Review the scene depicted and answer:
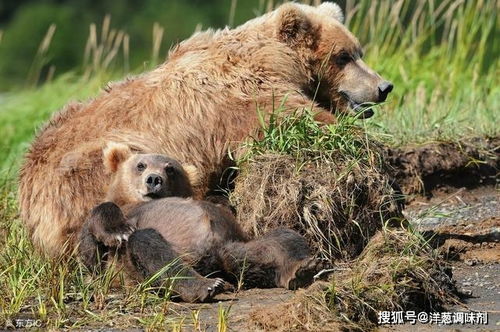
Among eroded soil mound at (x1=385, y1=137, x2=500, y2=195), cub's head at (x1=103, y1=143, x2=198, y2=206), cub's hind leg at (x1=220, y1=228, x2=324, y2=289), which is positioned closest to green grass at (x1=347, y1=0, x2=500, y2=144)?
eroded soil mound at (x1=385, y1=137, x2=500, y2=195)

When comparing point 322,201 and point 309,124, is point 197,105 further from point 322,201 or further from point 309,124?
point 322,201

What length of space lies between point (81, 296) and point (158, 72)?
218 cm

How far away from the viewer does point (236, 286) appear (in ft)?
21.6

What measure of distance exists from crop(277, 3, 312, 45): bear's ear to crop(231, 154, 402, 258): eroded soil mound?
1.25 metres

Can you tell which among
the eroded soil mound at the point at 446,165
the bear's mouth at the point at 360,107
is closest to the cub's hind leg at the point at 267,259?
the bear's mouth at the point at 360,107

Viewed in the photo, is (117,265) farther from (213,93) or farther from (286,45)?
(286,45)

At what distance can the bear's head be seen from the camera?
8156 mm

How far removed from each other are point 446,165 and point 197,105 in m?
2.38

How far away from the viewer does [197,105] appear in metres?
7.64

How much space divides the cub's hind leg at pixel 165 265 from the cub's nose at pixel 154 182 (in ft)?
1.90

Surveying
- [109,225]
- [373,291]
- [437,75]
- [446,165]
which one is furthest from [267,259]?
[437,75]

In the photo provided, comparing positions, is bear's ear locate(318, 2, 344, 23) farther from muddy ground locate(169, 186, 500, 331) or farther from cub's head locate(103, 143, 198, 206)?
cub's head locate(103, 143, 198, 206)

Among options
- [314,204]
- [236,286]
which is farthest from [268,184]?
[236,286]

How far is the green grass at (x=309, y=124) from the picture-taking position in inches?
237
